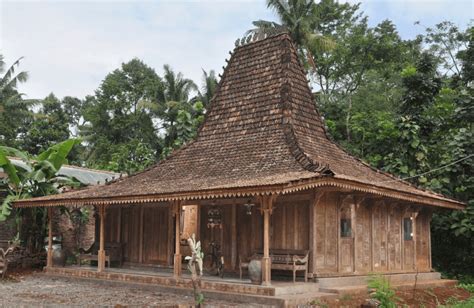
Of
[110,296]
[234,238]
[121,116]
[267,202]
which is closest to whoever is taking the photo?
[267,202]

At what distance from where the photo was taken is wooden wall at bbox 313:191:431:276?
13.8 metres

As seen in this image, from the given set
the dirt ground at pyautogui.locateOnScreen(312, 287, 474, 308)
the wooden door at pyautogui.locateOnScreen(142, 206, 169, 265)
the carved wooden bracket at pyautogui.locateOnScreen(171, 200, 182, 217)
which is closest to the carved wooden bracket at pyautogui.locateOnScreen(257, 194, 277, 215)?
the dirt ground at pyautogui.locateOnScreen(312, 287, 474, 308)

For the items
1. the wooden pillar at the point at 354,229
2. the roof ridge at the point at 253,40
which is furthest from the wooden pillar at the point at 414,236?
the roof ridge at the point at 253,40

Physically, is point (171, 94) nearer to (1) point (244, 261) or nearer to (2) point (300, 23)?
(2) point (300, 23)

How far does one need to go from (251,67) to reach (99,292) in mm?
8125

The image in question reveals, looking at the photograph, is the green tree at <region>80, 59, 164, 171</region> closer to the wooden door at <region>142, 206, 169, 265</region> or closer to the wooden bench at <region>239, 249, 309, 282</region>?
the wooden door at <region>142, 206, 169, 265</region>

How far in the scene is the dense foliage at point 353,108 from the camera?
1992 centimetres

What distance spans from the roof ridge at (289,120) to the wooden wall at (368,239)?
1125 mm

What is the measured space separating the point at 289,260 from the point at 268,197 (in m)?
1.89

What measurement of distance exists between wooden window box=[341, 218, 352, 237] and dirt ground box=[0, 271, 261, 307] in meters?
3.85

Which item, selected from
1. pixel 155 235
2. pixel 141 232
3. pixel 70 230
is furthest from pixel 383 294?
pixel 70 230

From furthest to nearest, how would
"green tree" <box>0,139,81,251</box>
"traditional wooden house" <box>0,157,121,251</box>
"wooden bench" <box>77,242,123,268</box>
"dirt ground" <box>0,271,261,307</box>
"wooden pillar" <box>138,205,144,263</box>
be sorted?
"traditional wooden house" <box>0,157,121,251</box>, "green tree" <box>0,139,81,251</box>, "wooden bench" <box>77,242,123,268</box>, "wooden pillar" <box>138,205,144,263</box>, "dirt ground" <box>0,271,261,307</box>

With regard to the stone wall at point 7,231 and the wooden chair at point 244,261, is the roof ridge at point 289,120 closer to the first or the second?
the wooden chair at point 244,261

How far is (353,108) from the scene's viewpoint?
98.9 ft
